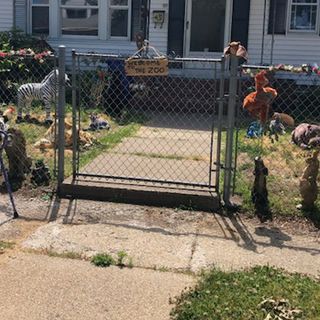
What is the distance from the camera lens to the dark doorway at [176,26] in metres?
13.9

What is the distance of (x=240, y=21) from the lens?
13797 millimetres

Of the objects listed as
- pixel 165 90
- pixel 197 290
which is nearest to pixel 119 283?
pixel 197 290

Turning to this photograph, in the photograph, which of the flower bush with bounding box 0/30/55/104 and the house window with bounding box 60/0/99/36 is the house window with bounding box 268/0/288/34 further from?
the flower bush with bounding box 0/30/55/104

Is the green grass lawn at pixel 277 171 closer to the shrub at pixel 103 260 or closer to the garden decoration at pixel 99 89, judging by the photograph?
the shrub at pixel 103 260

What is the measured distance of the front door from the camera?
14219mm

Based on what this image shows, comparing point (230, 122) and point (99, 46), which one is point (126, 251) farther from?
point (99, 46)

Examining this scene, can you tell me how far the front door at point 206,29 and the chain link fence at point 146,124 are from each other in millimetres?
500

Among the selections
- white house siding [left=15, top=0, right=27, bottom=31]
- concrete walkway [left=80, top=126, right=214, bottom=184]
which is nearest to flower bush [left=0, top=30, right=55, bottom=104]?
white house siding [left=15, top=0, right=27, bottom=31]

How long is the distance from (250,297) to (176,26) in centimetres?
1135

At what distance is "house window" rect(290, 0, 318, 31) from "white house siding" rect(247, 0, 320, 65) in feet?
0.72

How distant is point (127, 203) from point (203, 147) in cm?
320

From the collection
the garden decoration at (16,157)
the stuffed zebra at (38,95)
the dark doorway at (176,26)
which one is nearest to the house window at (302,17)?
the dark doorway at (176,26)

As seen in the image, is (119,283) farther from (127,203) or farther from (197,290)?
(127,203)

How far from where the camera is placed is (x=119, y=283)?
150 inches
